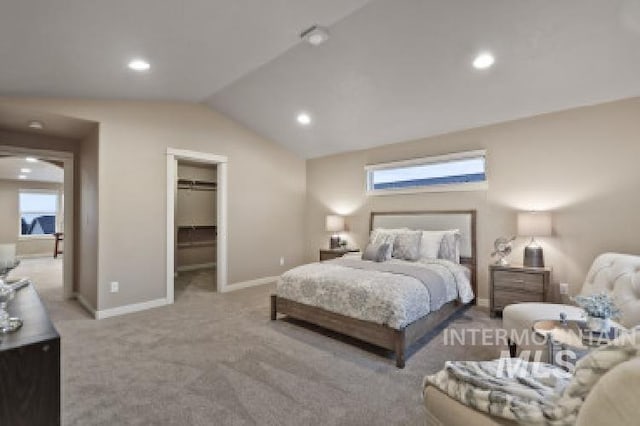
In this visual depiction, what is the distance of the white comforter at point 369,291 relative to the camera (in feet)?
8.65

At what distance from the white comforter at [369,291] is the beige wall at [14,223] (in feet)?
31.4

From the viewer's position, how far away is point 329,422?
185 centimetres

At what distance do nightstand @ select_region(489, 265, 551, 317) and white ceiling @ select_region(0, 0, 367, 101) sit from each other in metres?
3.24

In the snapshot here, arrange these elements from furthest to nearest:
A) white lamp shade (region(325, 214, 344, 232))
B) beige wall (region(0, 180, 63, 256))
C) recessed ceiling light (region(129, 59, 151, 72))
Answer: beige wall (region(0, 180, 63, 256)) → white lamp shade (region(325, 214, 344, 232)) → recessed ceiling light (region(129, 59, 151, 72))

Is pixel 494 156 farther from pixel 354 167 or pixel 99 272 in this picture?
pixel 99 272

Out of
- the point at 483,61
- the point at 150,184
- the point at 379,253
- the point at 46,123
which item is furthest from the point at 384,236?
the point at 46,123

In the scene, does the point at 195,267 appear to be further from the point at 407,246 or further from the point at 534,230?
the point at 534,230

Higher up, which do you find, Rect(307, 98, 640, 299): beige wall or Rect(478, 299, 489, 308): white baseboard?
Rect(307, 98, 640, 299): beige wall

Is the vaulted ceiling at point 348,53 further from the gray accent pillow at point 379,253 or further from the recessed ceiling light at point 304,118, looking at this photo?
the gray accent pillow at point 379,253

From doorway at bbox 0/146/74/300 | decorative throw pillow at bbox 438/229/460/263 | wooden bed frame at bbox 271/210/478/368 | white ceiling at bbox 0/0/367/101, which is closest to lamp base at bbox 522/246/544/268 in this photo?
decorative throw pillow at bbox 438/229/460/263

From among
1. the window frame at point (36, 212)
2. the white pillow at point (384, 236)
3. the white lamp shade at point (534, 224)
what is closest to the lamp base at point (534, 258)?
the white lamp shade at point (534, 224)

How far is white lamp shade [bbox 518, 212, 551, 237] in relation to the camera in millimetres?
3473

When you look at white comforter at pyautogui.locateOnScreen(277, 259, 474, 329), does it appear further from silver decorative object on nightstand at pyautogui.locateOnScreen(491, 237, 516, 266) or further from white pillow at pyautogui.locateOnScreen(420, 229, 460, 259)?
silver decorative object on nightstand at pyautogui.locateOnScreen(491, 237, 516, 266)

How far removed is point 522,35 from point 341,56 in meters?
1.69
